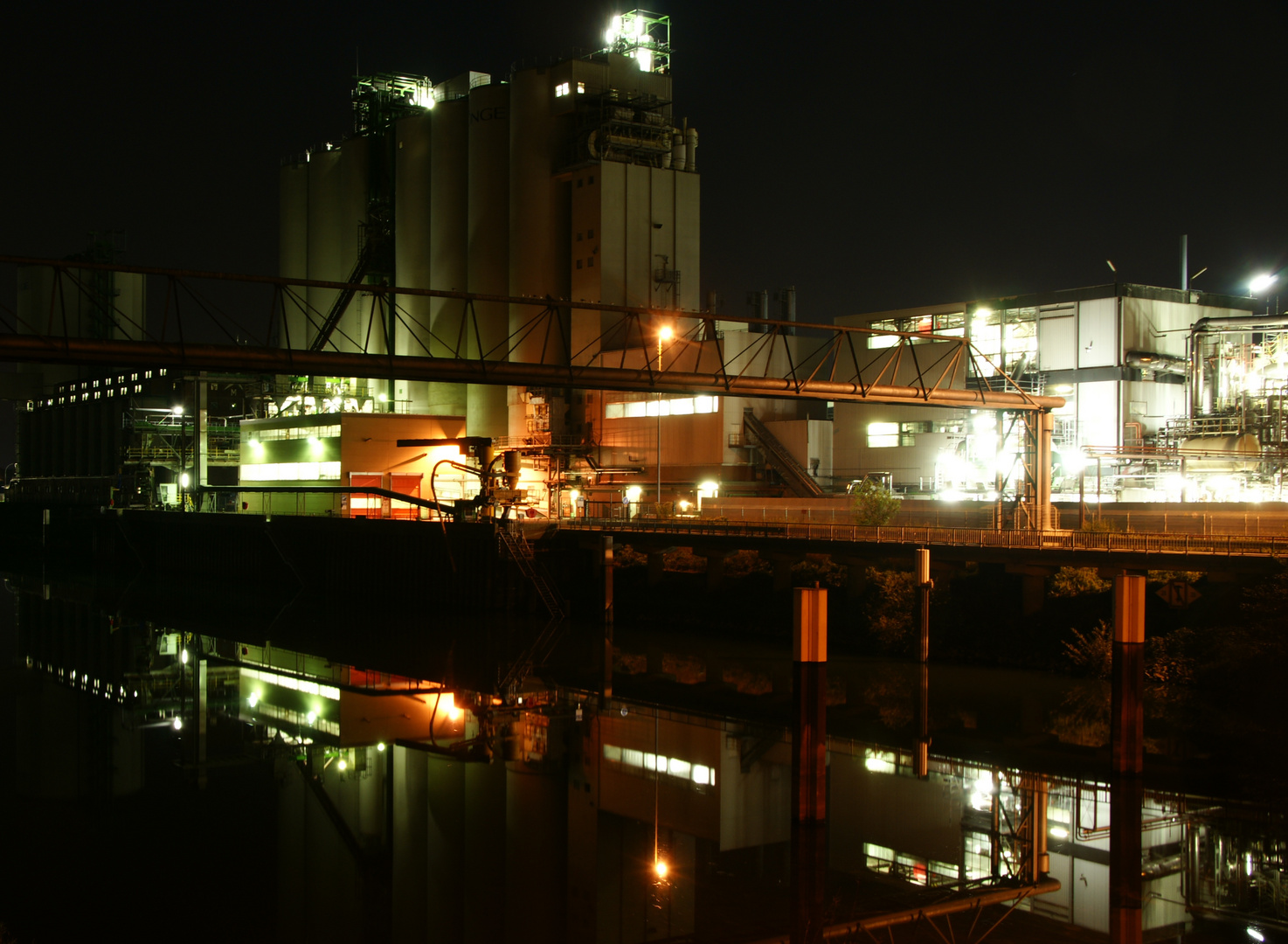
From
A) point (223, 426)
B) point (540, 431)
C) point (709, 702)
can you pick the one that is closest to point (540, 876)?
point (709, 702)

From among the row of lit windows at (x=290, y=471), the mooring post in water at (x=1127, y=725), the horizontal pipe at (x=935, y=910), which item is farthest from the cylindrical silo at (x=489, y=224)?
the horizontal pipe at (x=935, y=910)

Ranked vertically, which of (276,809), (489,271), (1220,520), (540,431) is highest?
(489,271)

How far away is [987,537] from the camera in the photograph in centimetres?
3538

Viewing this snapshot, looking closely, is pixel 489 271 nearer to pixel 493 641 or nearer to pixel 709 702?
pixel 493 641

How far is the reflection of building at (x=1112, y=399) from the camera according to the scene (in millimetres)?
52625

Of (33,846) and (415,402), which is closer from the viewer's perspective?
(33,846)

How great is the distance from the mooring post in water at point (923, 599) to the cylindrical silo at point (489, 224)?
44.4m

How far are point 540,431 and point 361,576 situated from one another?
1751 centimetres

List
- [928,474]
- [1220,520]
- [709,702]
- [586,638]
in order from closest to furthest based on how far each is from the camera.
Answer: [709,702] < [1220,520] < [586,638] < [928,474]

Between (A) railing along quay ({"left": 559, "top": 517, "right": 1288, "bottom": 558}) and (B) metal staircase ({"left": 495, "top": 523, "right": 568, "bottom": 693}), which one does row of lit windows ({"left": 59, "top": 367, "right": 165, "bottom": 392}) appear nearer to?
(B) metal staircase ({"left": 495, "top": 523, "right": 568, "bottom": 693})

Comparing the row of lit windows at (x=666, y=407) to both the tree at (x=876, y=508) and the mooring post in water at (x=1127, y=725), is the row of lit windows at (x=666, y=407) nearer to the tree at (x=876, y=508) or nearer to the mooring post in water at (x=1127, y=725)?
the tree at (x=876, y=508)

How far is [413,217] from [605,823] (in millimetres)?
68027

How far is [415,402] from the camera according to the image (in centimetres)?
8025

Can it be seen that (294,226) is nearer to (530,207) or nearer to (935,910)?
(530,207)
